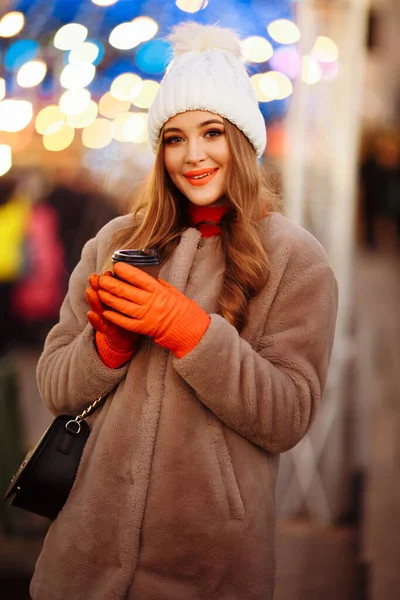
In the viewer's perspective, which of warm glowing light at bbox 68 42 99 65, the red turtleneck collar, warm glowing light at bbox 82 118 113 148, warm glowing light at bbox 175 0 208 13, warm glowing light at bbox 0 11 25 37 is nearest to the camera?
the red turtleneck collar

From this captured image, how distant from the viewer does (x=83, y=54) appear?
279cm

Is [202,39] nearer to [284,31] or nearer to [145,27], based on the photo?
[145,27]

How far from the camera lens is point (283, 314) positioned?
1.72m

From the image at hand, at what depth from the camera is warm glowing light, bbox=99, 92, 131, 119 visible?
11.1 feet

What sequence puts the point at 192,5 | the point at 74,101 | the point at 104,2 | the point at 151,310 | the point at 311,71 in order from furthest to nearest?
1. the point at 311,71
2. the point at 74,101
3. the point at 104,2
4. the point at 192,5
5. the point at 151,310

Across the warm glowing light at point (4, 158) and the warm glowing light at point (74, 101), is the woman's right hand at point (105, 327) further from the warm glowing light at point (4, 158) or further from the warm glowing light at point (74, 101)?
the warm glowing light at point (74, 101)

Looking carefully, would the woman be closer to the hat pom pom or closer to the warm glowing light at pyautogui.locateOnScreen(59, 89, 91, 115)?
the hat pom pom

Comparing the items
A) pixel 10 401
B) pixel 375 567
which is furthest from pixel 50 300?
pixel 375 567

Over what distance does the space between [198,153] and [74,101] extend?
1.65 m

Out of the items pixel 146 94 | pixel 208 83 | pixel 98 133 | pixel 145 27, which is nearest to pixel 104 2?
pixel 145 27

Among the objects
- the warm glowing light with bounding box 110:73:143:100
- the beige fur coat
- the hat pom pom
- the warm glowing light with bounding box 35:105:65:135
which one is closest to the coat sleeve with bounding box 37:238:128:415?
the beige fur coat

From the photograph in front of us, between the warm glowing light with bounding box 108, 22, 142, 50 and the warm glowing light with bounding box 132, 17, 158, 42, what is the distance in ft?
0.05

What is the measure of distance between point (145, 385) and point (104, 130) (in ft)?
6.90

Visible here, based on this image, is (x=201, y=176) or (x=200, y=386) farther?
(x=201, y=176)
